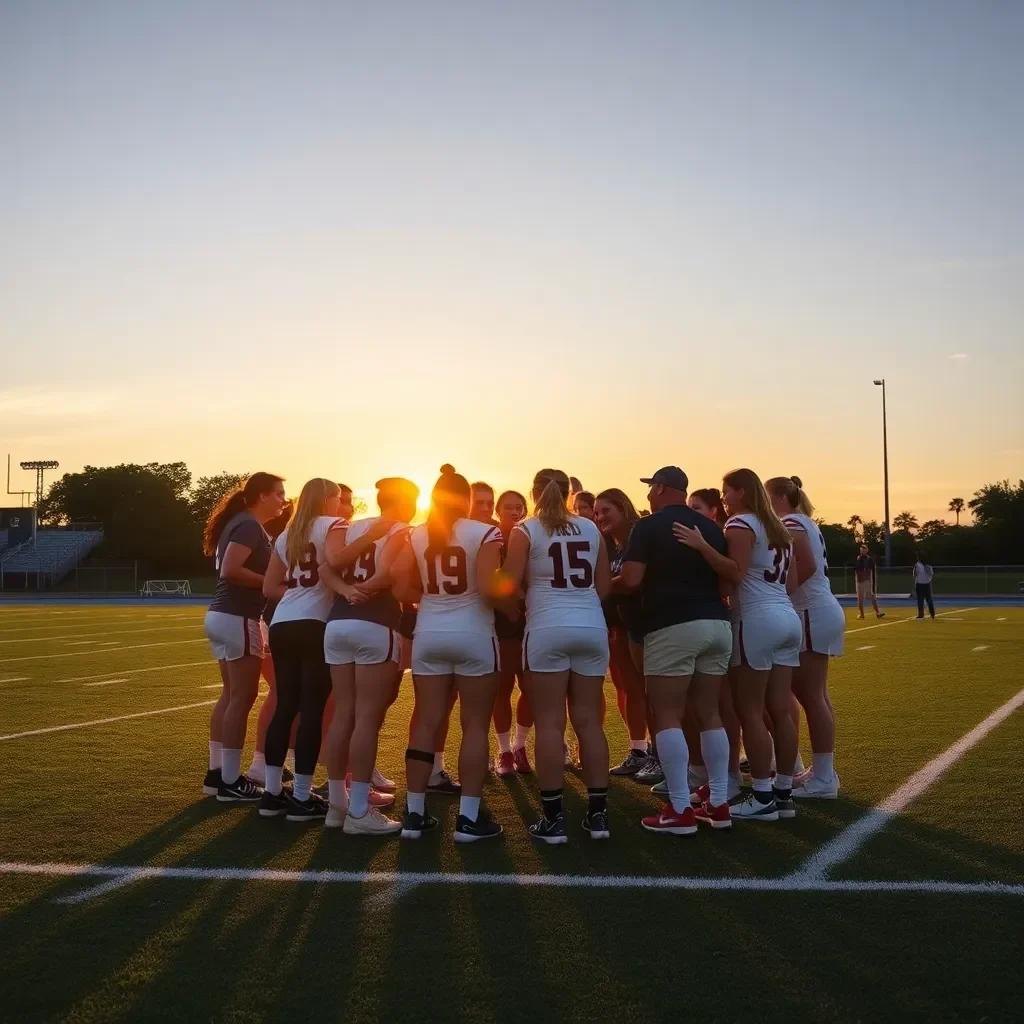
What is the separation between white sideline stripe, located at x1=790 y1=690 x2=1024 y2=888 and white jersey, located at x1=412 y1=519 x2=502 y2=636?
1.95 metres

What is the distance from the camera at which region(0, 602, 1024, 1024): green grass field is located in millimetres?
3447

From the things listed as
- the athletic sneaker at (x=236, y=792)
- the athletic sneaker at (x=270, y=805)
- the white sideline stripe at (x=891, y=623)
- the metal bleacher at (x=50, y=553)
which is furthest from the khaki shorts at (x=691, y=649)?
the metal bleacher at (x=50, y=553)

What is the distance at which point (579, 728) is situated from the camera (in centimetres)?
548

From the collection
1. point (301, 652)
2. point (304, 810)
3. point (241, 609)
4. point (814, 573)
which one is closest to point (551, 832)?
point (304, 810)

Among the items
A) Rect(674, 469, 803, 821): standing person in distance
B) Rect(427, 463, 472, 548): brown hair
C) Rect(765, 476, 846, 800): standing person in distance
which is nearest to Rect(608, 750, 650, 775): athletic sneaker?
Rect(765, 476, 846, 800): standing person in distance

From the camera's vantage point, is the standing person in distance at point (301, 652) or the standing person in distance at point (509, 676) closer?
the standing person in distance at point (301, 652)

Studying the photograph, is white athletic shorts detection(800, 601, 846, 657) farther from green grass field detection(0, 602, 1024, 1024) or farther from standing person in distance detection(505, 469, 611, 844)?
standing person in distance detection(505, 469, 611, 844)

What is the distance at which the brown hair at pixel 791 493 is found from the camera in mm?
6582

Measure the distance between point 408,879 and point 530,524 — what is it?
1853 mm

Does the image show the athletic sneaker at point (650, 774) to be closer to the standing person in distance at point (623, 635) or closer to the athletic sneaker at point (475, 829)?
the standing person in distance at point (623, 635)

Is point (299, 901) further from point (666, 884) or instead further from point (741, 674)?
point (741, 674)

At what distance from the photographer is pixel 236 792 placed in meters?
6.42

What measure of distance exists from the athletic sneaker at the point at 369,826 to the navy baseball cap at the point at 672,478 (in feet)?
7.75

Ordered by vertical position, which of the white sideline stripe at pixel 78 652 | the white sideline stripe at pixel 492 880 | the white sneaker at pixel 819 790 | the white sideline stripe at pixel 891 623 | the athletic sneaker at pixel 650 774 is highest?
the white sideline stripe at pixel 492 880
